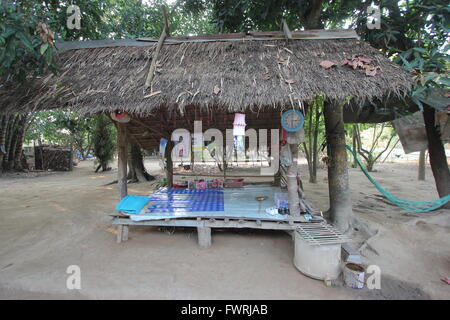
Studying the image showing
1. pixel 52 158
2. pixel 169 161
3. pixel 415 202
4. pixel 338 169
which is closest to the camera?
pixel 415 202

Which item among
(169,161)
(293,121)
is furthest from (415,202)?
(169,161)

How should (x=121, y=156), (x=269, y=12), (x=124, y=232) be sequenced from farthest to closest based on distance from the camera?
1. (x=269, y=12)
2. (x=121, y=156)
3. (x=124, y=232)

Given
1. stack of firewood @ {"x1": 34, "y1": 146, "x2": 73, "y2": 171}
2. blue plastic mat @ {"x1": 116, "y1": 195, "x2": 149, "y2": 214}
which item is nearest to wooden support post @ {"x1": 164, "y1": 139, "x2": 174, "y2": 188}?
blue plastic mat @ {"x1": 116, "y1": 195, "x2": 149, "y2": 214}

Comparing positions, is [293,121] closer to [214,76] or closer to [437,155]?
[214,76]

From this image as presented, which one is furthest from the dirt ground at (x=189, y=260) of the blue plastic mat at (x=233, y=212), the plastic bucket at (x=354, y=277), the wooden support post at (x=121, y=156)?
the wooden support post at (x=121, y=156)

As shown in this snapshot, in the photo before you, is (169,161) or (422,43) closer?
(422,43)

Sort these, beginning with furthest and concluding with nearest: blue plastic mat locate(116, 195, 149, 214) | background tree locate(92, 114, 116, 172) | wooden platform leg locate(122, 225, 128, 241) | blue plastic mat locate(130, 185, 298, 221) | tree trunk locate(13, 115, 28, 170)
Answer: tree trunk locate(13, 115, 28, 170), background tree locate(92, 114, 116, 172), wooden platform leg locate(122, 225, 128, 241), blue plastic mat locate(116, 195, 149, 214), blue plastic mat locate(130, 185, 298, 221)

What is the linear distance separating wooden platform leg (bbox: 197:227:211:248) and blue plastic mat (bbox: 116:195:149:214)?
1054 mm

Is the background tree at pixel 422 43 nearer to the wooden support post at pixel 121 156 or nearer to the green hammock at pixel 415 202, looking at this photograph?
the green hammock at pixel 415 202

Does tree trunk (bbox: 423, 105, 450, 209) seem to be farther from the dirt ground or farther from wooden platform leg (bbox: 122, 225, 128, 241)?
wooden platform leg (bbox: 122, 225, 128, 241)

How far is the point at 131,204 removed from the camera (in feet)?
11.8

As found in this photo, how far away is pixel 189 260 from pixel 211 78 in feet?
8.85

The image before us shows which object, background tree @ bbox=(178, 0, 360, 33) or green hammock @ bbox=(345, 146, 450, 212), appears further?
background tree @ bbox=(178, 0, 360, 33)

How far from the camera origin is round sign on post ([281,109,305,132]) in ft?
10.2
